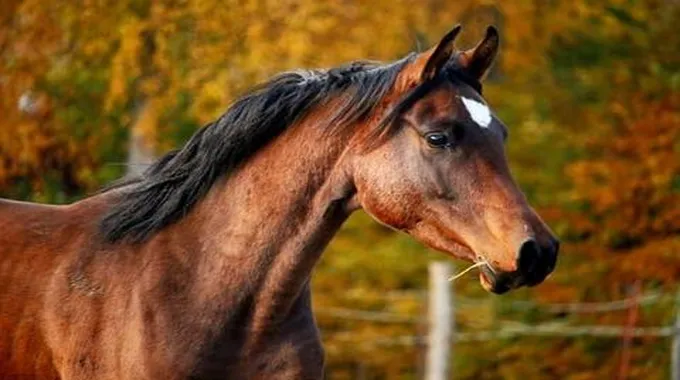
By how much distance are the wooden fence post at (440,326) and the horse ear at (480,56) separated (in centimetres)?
562

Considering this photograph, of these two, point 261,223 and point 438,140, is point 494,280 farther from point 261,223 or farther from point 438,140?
point 261,223

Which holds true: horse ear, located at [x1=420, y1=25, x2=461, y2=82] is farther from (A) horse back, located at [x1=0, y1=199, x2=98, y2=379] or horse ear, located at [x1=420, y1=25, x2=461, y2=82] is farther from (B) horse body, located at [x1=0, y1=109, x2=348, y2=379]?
(A) horse back, located at [x1=0, y1=199, x2=98, y2=379]

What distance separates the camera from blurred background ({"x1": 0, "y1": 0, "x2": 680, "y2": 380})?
11.2m

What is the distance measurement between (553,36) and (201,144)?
26.1 ft

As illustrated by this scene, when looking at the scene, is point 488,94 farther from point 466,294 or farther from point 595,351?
point 595,351

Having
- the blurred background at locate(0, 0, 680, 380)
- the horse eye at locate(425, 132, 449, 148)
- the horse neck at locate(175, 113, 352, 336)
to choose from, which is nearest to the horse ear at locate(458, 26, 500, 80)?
the horse eye at locate(425, 132, 449, 148)

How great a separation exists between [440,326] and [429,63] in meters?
5.95

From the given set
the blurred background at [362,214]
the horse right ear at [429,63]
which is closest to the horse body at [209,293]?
the horse right ear at [429,63]

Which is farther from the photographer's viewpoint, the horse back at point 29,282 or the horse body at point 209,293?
the horse back at point 29,282

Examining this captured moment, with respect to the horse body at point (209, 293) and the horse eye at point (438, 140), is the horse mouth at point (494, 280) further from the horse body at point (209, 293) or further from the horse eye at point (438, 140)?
the horse body at point (209, 293)

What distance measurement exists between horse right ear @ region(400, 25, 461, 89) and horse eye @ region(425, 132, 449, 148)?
0.20 metres

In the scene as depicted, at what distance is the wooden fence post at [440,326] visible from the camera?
11039 mm

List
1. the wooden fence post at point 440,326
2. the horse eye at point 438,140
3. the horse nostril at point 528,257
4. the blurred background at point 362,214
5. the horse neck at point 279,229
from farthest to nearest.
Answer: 1. the blurred background at point 362,214
2. the wooden fence post at point 440,326
3. the horse neck at point 279,229
4. the horse eye at point 438,140
5. the horse nostril at point 528,257

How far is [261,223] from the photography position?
5594 millimetres
